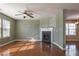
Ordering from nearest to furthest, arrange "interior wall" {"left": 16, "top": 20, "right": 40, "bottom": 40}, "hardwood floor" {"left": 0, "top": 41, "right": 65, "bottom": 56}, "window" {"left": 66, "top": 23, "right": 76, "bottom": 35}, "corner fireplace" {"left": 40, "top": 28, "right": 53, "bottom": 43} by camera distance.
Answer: "hardwood floor" {"left": 0, "top": 41, "right": 65, "bottom": 56} → "corner fireplace" {"left": 40, "top": 28, "right": 53, "bottom": 43} → "window" {"left": 66, "top": 23, "right": 76, "bottom": 35} → "interior wall" {"left": 16, "top": 20, "right": 40, "bottom": 40}

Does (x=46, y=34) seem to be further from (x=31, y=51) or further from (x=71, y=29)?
(x=31, y=51)

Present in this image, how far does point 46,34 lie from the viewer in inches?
459

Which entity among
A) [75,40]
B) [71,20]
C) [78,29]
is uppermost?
[71,20]

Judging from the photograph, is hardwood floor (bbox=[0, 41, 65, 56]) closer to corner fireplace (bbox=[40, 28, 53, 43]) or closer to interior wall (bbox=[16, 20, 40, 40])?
corner fireplace (bbox=[40, 28, 53, 43])

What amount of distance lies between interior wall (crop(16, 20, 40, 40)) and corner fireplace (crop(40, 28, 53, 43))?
77 cm

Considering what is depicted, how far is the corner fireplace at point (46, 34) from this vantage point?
11.0 meters

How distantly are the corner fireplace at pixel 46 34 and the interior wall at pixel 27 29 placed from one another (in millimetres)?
768

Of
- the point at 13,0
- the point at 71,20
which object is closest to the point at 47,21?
the point at 71,20

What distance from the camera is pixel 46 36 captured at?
11.6 metres

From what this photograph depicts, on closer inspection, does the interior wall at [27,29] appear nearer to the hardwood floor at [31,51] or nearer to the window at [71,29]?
the window at [71,29]

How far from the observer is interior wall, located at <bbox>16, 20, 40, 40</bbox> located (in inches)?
513

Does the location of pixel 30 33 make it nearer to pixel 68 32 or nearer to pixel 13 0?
pixel 68 32

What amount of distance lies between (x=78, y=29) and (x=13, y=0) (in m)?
11.0

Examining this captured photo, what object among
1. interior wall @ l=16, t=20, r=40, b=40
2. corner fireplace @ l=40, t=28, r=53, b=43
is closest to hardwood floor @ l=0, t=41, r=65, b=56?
corner fireplace @ l=40, t=28, r=53, b=43
